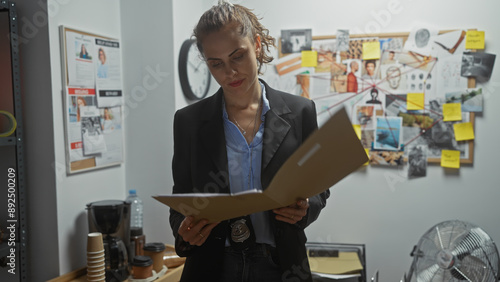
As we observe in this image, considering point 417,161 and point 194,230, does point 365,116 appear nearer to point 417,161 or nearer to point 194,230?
point 417,161

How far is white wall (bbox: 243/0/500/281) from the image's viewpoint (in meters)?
2.38

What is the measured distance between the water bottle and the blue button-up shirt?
1.14m

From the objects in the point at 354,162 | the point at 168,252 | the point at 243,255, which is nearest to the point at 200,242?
Result: the point at 243,255

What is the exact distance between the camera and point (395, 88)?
8.26ft

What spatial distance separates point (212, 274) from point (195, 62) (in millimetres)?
1561

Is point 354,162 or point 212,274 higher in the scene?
point 354,162

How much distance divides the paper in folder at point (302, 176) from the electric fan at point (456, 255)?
128cm

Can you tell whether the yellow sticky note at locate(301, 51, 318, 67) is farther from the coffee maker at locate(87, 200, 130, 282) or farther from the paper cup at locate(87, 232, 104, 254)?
the paper cup at locate(87, 232, 104, 254)

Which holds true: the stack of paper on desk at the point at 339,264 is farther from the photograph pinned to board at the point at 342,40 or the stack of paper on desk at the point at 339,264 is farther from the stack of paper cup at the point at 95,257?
the photograph pinned to board at the point at 342,40

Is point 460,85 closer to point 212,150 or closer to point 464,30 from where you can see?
point 464,30

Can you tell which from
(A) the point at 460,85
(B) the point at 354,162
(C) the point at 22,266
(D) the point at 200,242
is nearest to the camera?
(B) the point at 354,162

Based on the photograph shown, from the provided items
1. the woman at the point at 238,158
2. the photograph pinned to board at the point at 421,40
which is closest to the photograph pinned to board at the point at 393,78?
the photograph pinned to board at the point at 421,40

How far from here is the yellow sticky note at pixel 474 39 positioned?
235 cm

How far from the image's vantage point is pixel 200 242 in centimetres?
106
